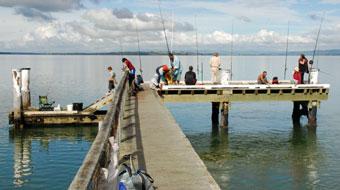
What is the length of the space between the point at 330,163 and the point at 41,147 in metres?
14.3

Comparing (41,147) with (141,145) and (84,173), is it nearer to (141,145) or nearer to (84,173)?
(141,145)

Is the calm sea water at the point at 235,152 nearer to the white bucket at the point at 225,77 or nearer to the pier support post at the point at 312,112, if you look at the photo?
the pier support post at the point at 312,112

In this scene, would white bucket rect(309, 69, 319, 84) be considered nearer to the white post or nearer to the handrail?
the white post

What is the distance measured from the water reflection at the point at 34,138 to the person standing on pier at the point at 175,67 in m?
6.07

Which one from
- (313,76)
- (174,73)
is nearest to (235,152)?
(174,73)

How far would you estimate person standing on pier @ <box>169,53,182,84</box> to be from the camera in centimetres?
2164

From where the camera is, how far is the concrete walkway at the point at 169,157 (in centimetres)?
735

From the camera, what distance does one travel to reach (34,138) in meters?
24.8

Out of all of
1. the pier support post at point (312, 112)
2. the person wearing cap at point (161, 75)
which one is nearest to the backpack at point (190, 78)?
the person wearing cap at point (161, 75)

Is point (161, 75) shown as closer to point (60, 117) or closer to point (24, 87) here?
point (60, 117)

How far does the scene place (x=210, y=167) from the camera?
59.5 ft

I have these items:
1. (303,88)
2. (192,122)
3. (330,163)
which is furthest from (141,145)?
(192,122)

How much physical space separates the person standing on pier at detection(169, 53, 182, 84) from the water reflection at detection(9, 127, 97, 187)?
6.07 metres

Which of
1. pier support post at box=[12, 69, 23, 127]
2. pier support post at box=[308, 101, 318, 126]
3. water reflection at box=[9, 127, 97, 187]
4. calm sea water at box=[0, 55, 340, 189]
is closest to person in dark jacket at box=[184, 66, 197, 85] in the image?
calm sea water at box=[0, 55, 340, 189]
